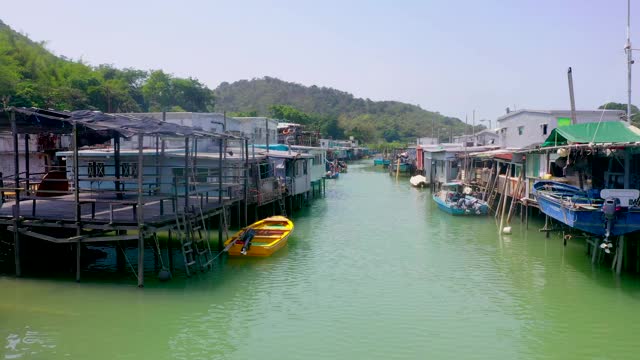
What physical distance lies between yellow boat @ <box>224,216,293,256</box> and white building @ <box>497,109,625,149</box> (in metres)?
18.1

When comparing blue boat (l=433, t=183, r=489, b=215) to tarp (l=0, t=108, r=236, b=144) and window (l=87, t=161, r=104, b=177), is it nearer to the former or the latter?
tarp (l=0, t=108, r=236, b=144)

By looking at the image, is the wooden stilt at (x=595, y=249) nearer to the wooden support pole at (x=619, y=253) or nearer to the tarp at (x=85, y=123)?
the wooden support pole at (x=619, y=253)

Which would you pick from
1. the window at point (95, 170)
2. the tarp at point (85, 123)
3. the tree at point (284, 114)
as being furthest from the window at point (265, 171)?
the tree at point (284, 114)

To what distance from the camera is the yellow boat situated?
18.2 metres

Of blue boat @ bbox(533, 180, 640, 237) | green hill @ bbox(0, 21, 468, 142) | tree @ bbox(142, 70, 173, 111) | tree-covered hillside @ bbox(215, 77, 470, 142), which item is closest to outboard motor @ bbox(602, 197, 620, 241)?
blue boat @ bbox(533, 180, 640, 237)

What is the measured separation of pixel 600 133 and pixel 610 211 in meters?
4.12

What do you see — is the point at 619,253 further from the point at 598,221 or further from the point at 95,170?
the point at 95,170

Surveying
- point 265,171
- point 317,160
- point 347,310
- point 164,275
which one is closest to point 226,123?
point 317,160

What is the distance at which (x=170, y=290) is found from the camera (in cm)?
1453

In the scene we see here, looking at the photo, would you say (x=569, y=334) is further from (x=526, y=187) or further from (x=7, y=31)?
(x=7, y=31)

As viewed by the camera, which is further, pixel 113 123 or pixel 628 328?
pixel 113 123

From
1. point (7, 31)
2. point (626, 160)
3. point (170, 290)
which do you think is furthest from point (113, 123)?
point (7, 31)

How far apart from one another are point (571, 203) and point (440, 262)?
4.88 meters

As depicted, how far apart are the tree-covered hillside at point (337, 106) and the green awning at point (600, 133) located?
362ft
